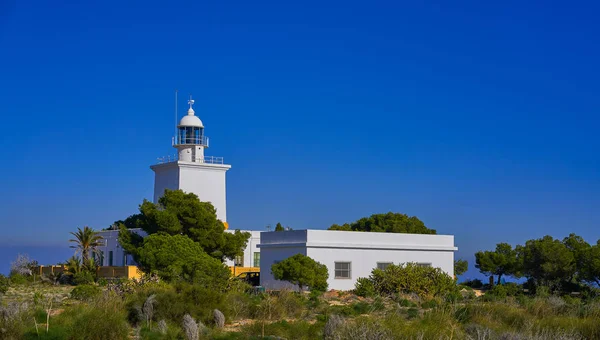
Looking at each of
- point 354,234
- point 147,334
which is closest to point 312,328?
point 147,334

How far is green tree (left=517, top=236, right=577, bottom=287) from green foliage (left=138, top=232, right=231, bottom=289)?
53.8ft

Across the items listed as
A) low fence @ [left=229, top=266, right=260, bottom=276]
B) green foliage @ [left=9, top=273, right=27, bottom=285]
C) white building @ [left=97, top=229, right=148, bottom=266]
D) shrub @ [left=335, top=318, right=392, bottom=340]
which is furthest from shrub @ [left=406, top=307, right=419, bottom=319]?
green foliage @ [left=9, top=273, right=27, bottom=285]

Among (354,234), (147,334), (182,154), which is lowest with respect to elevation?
(147,334)

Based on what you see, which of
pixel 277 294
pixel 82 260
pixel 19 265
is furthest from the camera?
pixel 19 265

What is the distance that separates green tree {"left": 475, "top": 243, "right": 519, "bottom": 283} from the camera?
4347 centimetres

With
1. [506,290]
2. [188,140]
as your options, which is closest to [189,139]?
[188,140]

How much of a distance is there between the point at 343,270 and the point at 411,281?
3.41 metres

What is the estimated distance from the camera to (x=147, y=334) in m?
18.0

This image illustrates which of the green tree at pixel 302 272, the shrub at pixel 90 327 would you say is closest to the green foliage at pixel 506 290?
the green tree at pixel 302 272

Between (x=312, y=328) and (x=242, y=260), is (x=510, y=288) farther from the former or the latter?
Answer: (x=312, y=328)

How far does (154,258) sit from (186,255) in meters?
1.45

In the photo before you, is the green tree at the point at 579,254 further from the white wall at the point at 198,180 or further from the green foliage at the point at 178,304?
the green foliage at the point at 178,304

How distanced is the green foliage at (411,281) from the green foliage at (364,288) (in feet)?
0.95

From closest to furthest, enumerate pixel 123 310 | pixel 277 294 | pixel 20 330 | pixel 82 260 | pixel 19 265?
pixel 20 330
pixel 123 310
pixel 277 294
pixel 82 260
pixel 19 265
